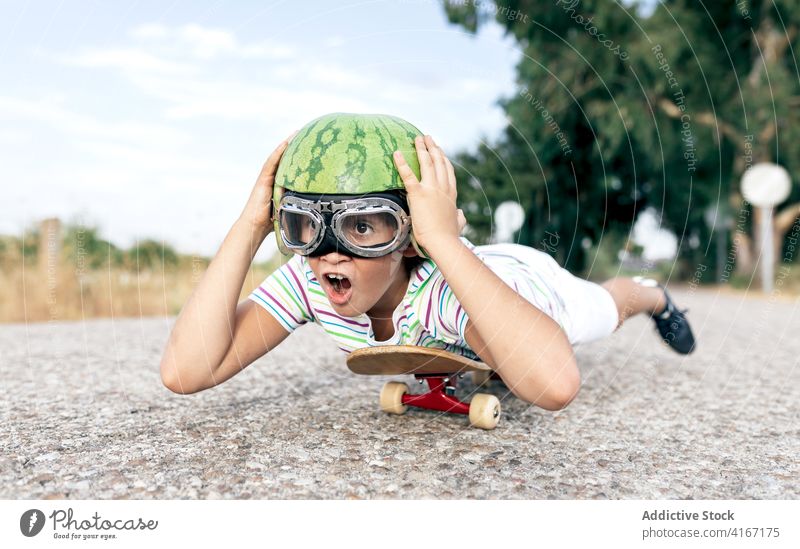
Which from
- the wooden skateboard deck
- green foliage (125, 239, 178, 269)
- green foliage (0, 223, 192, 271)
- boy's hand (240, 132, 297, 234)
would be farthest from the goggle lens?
green foliage (125, 239, 178, 269)

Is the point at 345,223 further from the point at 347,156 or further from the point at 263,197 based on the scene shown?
the point at 263,197

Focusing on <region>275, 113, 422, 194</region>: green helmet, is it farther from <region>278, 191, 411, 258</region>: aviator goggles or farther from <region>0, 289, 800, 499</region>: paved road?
<region>0, 289, 800, 499</region>: paved road

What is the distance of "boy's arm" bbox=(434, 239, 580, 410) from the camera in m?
2.58

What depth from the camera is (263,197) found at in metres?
2.91

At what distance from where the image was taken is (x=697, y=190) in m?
19.7

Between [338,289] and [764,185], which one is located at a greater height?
[764,185]

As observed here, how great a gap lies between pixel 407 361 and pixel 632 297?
2.30 m

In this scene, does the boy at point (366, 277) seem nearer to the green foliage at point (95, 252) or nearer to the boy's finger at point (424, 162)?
the boy's finger at point (424, 162)

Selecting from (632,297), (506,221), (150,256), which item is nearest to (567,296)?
(506,221)

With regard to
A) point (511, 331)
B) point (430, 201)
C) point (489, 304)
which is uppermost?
point (430, 201)

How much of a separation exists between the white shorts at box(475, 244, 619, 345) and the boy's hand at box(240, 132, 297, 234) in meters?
1.11

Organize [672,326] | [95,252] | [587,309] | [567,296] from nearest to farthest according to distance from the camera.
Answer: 1. [567,296]
2. [587,309]
3. [672,326]
4. [95,252]

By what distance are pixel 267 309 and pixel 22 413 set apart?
1.37m
